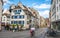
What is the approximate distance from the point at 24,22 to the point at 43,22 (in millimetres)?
70112

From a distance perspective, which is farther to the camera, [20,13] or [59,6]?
[20,13]

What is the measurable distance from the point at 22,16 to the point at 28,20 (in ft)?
15.3

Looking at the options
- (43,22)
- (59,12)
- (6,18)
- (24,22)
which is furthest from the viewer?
(43,22)

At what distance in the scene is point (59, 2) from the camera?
60219mm

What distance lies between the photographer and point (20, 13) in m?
82.7

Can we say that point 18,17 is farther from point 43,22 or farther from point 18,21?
point 43,22

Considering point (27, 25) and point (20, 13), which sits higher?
point (20, 13)

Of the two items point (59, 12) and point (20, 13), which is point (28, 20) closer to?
point (20, 13)

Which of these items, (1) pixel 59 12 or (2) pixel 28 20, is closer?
(1) pixel 59 12

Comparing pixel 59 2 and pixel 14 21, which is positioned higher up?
pixel 59 2

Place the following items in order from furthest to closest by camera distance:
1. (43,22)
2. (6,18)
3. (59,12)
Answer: (43,22)
(6,18)
(59,12)

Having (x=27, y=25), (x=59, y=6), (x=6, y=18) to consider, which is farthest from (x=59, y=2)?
(x=6, y=18)

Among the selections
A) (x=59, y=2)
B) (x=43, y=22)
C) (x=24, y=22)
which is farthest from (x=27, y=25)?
(x=43, y=22)

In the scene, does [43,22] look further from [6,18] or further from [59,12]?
[59,12]
